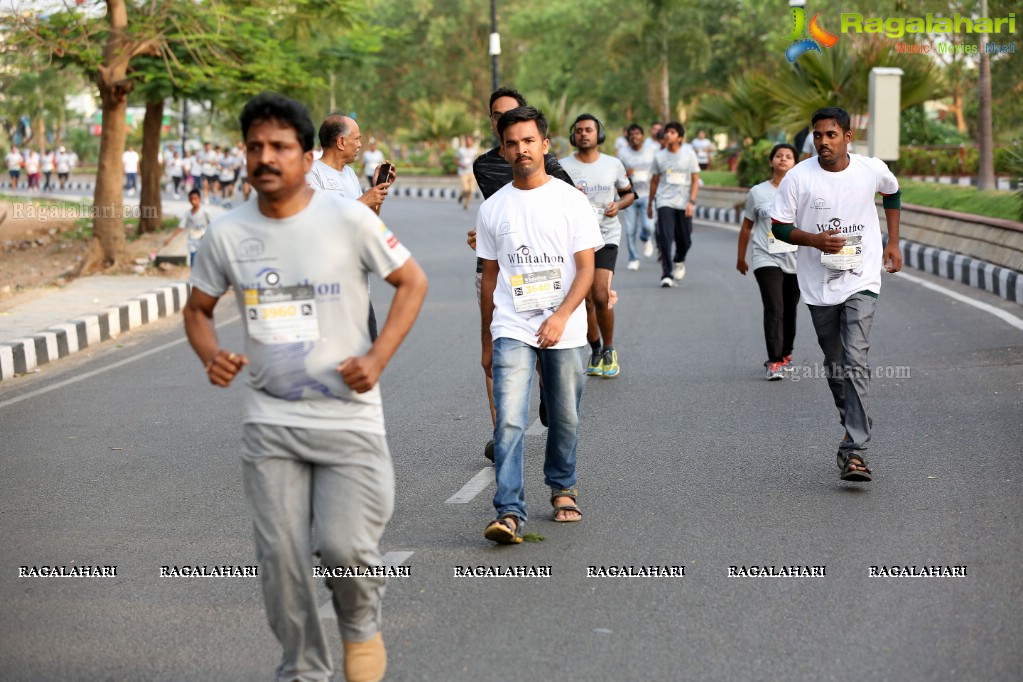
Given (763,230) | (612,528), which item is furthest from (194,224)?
(612,528)

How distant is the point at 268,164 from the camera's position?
4.07 metres

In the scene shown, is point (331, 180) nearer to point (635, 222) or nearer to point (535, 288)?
point (535, 288)

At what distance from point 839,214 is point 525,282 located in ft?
6.82

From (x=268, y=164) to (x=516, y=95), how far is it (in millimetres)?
3487

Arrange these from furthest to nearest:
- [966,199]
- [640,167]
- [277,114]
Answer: [966,199]
[640,167]
[277,114]

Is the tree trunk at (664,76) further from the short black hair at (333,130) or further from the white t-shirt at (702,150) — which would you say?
the short black hair at (333,130)

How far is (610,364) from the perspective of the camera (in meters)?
10.5

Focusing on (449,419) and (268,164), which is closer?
(268,164)

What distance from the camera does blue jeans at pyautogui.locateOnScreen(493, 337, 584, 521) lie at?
19.6 ft

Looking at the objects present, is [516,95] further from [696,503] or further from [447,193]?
[447,193]

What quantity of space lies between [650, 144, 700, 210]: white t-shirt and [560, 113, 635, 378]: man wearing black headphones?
20.0 ft

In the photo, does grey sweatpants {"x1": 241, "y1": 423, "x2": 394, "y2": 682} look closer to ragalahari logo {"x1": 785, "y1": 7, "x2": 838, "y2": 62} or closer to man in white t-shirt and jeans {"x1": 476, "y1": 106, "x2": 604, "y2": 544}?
man in white t-shirt and jeans {"x1": 476, "y1": 106, "x2": 604, "y2": 544}

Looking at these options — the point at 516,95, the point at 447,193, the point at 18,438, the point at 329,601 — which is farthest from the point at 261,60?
the point at 447,193

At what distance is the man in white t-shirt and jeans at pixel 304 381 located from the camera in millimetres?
4121
